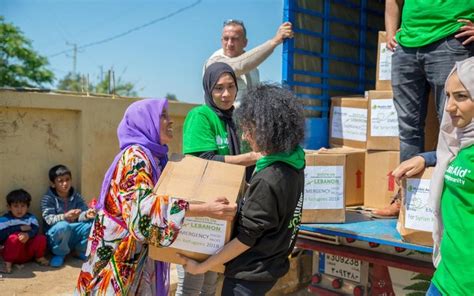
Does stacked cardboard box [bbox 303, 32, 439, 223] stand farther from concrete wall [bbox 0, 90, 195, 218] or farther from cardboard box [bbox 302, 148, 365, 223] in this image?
concrete wall [bbox 0, 90, 195, 218]

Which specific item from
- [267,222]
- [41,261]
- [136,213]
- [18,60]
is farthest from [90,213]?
[18,60]

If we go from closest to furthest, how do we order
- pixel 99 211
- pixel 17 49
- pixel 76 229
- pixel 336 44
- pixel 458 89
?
pixel 458 89
pixel 99 211
pixel 336 44
pixel 76 229
pixel 17 49

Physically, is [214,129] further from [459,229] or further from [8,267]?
[8,267]

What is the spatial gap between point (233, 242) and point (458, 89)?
97 cm

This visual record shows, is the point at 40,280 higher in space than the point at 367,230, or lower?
lower

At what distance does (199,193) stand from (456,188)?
935 mm

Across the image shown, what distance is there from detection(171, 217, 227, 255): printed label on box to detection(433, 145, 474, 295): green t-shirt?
0.80 meters

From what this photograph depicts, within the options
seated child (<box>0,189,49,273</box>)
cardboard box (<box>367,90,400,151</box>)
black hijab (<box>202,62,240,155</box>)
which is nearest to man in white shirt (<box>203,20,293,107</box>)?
black hijab (<box>202,62,240,155</box>)

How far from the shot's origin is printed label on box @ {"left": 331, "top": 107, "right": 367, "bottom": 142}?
3.29m

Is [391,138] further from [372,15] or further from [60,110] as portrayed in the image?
[60,110]

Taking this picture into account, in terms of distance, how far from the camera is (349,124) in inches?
133

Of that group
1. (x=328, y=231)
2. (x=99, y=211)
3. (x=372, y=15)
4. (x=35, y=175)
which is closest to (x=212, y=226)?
(x=99, y=211)

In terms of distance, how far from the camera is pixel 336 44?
383cm

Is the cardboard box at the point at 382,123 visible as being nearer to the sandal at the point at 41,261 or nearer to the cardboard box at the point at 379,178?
the cardboard box at the point at 379,178
